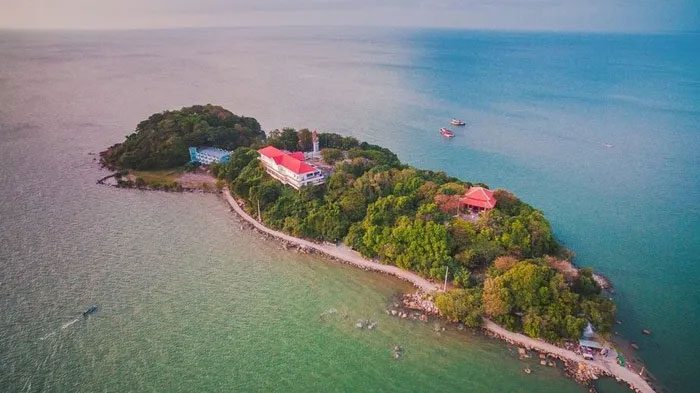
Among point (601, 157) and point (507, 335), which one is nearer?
point (507, 335)

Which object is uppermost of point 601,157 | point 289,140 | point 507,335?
point 289,140

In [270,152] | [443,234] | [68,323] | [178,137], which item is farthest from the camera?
[178,137]

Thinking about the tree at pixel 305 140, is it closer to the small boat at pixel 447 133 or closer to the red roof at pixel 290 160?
the red roof at pixel 290 160

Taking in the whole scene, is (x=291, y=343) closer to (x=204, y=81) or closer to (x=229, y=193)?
(x=229, y=193)

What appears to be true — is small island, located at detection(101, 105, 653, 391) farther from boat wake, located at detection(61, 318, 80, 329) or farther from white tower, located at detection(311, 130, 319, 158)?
boat wake, located at detection(61, 318, 80, 329)

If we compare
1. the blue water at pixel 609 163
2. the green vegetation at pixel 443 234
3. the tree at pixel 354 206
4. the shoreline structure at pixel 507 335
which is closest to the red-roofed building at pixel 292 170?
the green vegetation at pixel 443 234

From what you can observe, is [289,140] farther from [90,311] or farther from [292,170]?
[90,311]

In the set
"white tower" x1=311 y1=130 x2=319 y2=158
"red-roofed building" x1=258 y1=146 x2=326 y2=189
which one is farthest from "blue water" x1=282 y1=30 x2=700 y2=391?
"red-roofed building" x1=258 y1=146 x2=326 y2=189

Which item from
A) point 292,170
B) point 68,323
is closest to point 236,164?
point 292,170
